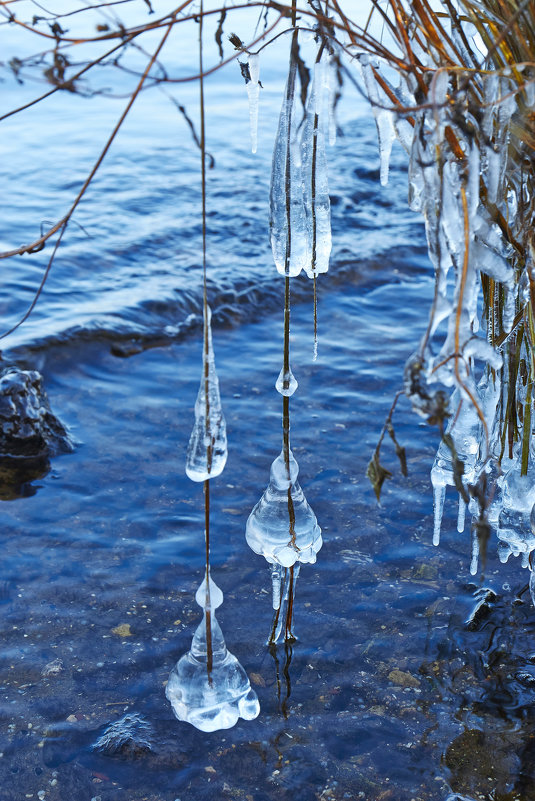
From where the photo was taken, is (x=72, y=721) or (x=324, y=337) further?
(x=324, y=337)

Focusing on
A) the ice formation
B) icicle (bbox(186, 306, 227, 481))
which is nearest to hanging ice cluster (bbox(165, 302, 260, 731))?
the ice formation

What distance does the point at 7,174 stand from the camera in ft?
25.5

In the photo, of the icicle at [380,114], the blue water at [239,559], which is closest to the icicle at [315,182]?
the icicle at [380,114]

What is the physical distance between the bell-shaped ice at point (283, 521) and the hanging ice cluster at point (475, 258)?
1.57 ft

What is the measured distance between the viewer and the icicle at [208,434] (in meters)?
1.68

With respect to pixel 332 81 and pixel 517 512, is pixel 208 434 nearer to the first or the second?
pixel 332 81

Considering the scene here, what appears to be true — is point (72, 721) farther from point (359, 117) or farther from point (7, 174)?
point (359, 117)

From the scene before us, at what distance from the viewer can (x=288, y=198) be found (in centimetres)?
187

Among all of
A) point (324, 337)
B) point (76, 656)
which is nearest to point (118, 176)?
point (324, 337)

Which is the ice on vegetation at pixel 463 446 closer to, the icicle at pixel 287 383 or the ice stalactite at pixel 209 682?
the icicle at pixel 287 383

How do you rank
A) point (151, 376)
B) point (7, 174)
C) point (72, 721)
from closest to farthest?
point (72, 721)
point (151, 376)
point (7, 174)

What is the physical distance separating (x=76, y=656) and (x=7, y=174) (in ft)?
20.2

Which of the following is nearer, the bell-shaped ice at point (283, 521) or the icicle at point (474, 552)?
the bell-shaped ice at point (283, 521)

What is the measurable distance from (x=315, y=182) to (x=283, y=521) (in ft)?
2.85
